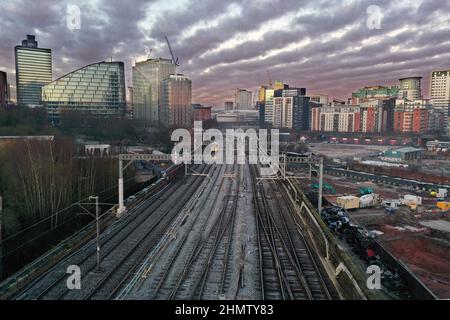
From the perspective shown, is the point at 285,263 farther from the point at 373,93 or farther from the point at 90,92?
the point at 373,93

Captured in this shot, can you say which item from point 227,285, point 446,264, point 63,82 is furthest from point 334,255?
point 63,82

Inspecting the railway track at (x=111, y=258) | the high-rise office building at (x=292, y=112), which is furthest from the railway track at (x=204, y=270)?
the high-rise office building at (x=292, y=112)

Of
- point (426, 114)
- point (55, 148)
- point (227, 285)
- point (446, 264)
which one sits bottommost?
point (446, 264)

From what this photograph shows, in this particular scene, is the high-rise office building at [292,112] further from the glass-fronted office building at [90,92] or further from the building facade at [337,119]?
the glass-fronted office building at [90,92]

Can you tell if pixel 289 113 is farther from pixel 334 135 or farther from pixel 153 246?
pixel 153 246

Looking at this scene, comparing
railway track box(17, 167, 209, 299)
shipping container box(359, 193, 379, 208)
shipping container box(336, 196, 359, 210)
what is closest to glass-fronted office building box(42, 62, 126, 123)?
railway track box(17, 167, 209, 299)

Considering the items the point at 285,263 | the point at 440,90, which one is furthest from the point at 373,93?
the point at 285,263

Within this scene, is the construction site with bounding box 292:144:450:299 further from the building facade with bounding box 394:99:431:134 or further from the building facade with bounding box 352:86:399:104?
the building facade with bounding box 352:86:399:104
